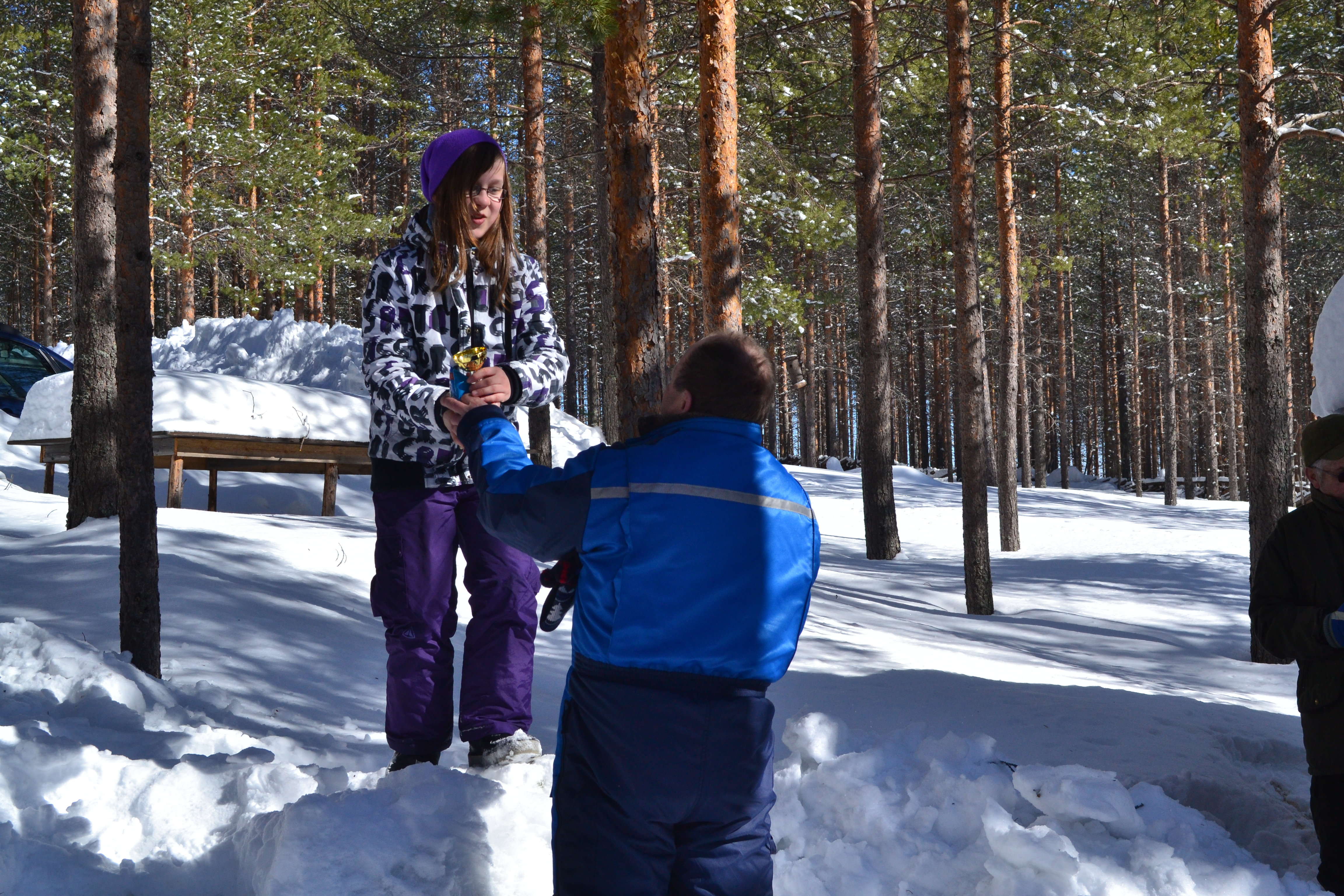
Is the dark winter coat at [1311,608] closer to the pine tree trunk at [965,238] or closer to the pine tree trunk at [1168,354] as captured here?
the pine tree trunk at [965,238]

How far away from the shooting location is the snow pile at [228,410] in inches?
386

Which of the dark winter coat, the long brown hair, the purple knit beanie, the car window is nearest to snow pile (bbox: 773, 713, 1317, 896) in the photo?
the dark winter coat

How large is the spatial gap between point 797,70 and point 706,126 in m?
5.76

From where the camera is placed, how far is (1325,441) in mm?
2623

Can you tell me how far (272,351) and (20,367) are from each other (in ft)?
13.3

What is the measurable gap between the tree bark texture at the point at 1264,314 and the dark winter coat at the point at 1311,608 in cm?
490

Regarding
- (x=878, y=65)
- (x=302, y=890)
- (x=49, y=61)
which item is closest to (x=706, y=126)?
(x=878, y=65)

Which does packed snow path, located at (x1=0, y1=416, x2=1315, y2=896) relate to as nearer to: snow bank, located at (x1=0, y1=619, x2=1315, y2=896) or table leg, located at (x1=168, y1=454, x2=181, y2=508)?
snow bank, located at (x1=0, y1=619, x2=1315, y2=896)

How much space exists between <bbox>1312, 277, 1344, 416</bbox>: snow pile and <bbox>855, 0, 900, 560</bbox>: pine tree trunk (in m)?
7.47

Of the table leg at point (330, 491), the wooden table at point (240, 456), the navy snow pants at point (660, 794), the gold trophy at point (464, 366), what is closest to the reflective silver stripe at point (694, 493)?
the navy snow pants at point (660, 794)

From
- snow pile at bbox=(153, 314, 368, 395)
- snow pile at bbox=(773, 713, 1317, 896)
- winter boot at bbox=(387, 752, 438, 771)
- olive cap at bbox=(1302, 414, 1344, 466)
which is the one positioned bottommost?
snow pile at bbox=(773, 713, 1317, 896)

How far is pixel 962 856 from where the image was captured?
2529 mm

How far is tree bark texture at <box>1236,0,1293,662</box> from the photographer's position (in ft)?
22.6

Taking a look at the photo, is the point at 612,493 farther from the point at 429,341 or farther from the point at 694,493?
the point at 429,341
